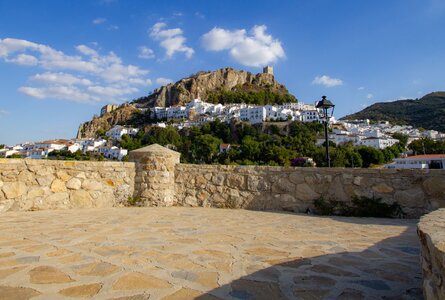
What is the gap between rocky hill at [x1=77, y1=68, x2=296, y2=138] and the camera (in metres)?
124

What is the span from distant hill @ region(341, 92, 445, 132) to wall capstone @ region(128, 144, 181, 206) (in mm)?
111227

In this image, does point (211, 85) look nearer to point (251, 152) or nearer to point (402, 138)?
point (251, 152)

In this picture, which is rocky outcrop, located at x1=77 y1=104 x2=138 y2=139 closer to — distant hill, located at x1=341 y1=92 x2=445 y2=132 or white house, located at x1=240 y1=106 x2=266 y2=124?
white house, located at x1=240 y1=106 x2=266 y2=124

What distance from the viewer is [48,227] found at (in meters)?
3.66

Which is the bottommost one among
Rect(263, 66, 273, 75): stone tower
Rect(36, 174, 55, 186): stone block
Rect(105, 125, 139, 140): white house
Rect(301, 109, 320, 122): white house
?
Rect(36, 174, 55, 186): stone block

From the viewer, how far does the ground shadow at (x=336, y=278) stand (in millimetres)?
1827

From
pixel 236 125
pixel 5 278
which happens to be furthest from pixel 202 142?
pixel 5 278

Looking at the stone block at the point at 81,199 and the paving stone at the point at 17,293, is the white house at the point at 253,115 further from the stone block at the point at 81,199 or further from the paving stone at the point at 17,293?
the paving stone at the point at 17,293

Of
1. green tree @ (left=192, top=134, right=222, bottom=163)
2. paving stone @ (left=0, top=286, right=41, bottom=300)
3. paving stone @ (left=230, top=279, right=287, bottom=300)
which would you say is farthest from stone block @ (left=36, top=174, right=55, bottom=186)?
green tree @ (left=192, top=134, right=222, bottom=163)

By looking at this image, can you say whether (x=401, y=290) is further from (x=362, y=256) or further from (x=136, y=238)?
(x=136, y=238)

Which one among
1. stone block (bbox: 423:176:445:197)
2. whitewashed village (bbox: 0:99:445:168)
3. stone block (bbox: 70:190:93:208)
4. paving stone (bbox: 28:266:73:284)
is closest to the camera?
paving stone (bbox: 28:266:73:284)

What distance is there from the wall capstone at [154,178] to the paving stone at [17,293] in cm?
428

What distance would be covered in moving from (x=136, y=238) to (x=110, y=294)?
1426 mm

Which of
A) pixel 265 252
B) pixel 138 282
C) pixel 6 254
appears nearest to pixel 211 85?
pixel 265 252
